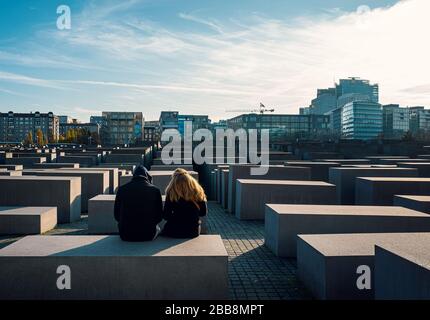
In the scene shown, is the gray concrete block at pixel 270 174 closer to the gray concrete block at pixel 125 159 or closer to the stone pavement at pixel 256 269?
the stone pavement at pixel 256 269

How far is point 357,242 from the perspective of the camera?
679cm

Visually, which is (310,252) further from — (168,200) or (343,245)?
(168,200)

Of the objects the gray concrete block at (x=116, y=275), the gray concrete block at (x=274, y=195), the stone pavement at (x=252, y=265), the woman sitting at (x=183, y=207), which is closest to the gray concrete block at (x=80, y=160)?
the stone pavement at (x=252, y=265)

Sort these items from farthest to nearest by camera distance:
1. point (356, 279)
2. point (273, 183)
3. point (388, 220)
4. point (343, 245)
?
point (273, 183) < point (388, 220) < point (343, 245) < point (356, 279)

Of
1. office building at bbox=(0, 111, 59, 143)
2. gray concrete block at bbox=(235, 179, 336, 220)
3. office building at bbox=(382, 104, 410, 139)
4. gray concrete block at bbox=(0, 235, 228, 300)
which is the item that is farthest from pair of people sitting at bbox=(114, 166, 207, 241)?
office building at bbox=(0, 111, 59, 143)

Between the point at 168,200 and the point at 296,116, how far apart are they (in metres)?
136

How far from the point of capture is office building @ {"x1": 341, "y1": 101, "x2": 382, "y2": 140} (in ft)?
489

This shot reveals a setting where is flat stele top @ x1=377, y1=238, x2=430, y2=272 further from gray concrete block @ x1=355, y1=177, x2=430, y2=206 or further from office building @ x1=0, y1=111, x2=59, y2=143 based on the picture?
office building @ x1=0, y1=111, x2=59, y2=143

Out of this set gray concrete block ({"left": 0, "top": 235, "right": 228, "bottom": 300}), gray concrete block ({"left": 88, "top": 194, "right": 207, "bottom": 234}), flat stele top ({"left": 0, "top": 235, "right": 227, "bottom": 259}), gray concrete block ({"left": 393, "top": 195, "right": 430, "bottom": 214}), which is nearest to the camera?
gray concrete block ({"left": 0, "top": 235, "right": 228, "bottom": 300})

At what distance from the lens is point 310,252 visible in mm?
6688

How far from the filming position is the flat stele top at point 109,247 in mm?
5663

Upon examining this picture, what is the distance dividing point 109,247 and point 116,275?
52cm

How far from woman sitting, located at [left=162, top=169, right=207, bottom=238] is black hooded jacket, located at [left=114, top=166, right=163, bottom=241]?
31 cm
